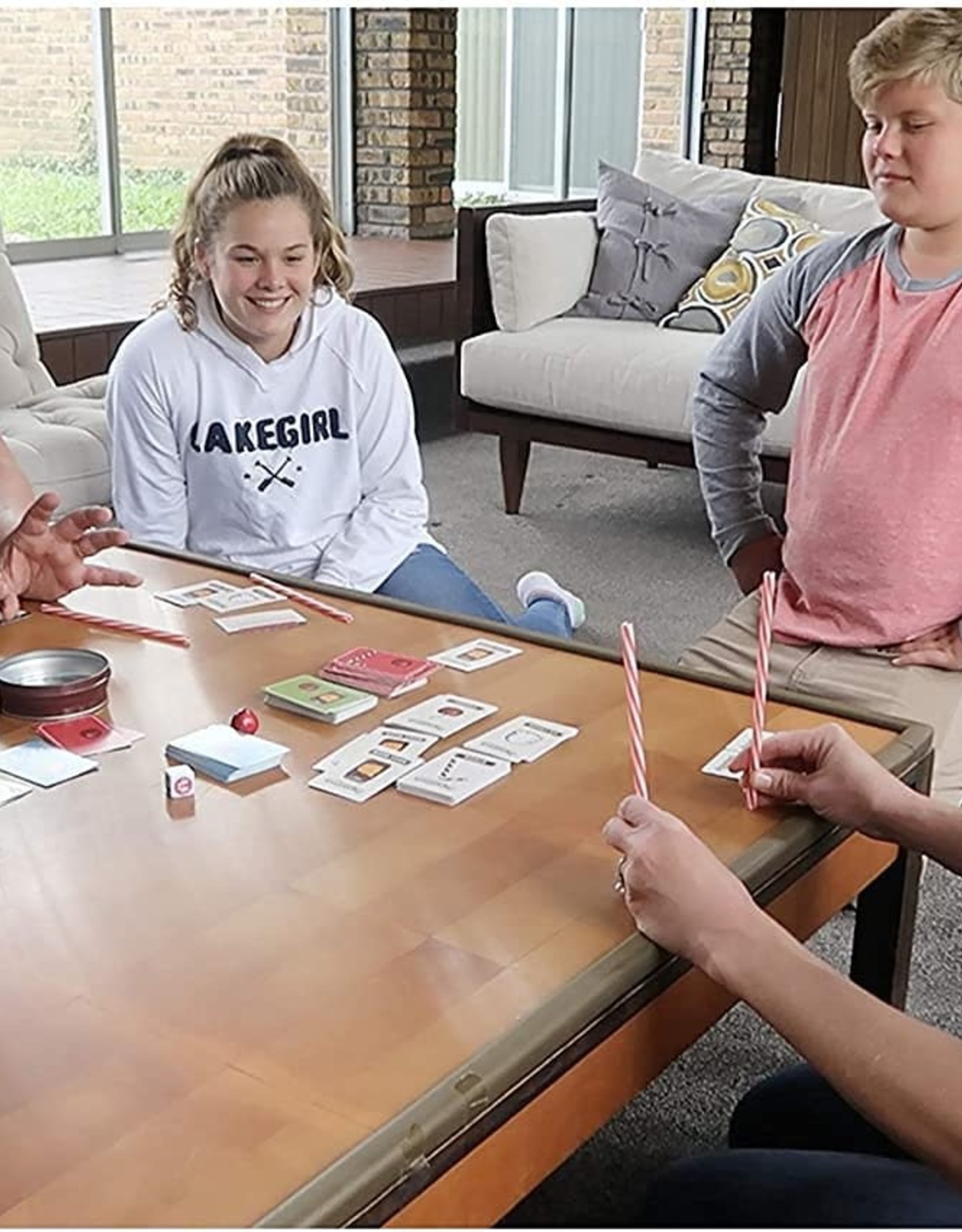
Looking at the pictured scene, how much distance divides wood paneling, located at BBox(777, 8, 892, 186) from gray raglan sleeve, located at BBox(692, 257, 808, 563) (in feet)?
18.5

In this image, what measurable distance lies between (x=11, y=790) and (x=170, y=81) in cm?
668

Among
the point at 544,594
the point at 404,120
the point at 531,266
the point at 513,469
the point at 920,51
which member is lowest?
the point at 513,469

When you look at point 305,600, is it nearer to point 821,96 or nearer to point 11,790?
point 11,790

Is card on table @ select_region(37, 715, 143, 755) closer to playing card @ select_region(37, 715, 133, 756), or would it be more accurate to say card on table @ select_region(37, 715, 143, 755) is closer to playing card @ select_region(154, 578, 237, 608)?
playing card @ select_region(37, 715, 133, 756)

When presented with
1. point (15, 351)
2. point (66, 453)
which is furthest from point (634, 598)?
point (15, 351)

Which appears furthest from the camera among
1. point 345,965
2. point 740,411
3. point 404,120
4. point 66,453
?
point 404,120

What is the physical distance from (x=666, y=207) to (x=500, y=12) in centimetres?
499

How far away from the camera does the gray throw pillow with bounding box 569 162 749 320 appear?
473 cm

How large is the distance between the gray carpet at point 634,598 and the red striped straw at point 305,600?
71 centimetres

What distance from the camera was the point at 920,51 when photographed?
1.92 metres

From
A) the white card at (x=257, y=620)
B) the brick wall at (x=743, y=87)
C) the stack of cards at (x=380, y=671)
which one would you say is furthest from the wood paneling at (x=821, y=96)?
the stack of cards at (x=380, y=671)

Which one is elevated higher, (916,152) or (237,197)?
(916,152)

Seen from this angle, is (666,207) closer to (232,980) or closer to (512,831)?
(512,831)

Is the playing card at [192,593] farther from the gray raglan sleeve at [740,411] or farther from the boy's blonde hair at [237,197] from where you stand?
the gray raglan sleeve at [740,411]
